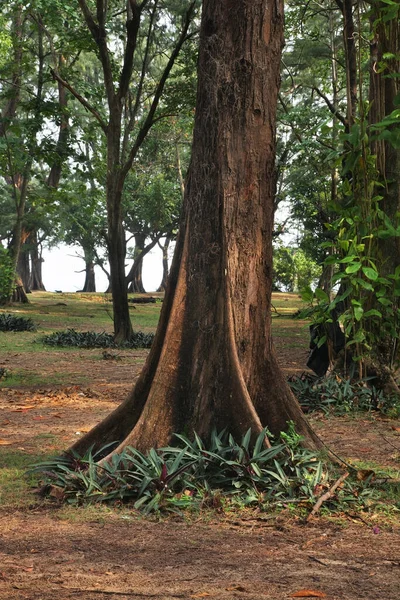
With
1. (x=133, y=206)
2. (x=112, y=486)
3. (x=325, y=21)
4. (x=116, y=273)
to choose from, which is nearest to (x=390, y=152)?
(x=112, y=486)

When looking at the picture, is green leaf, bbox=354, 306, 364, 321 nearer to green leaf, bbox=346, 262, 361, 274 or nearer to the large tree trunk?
green leaf, bbox=346, 262, 361, 274

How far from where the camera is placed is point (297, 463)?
5.38 metres

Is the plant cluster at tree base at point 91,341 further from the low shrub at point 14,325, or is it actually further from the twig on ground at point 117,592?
the twig on ground at point 117,592

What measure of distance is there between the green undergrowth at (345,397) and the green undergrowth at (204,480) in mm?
2946

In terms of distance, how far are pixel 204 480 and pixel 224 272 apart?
151 cm

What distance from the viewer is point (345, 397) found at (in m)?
8.63

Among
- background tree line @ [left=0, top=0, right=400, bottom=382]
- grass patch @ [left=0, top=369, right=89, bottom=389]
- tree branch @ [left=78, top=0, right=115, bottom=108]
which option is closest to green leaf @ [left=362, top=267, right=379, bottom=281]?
background tree line @ [left=0, top=0, right=400, bottom=382]

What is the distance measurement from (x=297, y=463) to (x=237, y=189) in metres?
2.05

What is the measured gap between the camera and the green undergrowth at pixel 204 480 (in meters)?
5.03

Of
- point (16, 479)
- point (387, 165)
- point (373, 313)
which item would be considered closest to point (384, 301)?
point (373, 313)

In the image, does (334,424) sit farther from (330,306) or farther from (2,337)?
(2,337)

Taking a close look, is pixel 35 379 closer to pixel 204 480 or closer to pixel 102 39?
pixel 204 480

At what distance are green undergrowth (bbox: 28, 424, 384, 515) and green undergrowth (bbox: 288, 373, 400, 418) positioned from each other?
295 centimetres

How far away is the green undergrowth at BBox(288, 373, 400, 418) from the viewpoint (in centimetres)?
846
